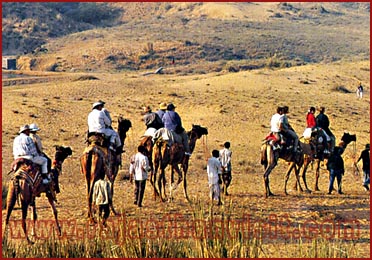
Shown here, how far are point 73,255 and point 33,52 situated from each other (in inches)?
2539

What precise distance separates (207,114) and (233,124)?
247 centimetres

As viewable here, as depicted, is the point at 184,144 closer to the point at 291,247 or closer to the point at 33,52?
the point at 291,247

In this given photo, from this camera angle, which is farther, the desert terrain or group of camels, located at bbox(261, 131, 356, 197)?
group of camels, located at bbox(261, 131, 356, 197)

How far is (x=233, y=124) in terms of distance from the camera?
33.9 meters

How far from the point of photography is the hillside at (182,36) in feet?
230

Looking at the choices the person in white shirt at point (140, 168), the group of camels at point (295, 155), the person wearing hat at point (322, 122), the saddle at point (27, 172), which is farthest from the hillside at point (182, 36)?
the saddle at point (27, 172)

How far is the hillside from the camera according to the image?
70.2m

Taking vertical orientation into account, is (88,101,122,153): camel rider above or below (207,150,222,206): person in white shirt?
above

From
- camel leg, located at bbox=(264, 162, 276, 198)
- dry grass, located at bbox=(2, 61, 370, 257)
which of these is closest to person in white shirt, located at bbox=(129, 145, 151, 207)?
dry grass, located at bbox=(2, 61, 370, 257)

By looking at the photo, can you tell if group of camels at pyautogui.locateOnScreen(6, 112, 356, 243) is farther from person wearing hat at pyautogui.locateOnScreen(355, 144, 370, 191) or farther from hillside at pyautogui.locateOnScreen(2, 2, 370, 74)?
hillside at pyautogui.locateOnScreen(2, 2, 370, 74)

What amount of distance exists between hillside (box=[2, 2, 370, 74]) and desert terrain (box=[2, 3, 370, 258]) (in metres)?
0.28

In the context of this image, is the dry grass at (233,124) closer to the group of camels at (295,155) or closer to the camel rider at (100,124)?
the group of camels at (295,155)

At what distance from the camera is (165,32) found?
84125mm

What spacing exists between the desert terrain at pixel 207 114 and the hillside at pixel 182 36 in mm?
278
